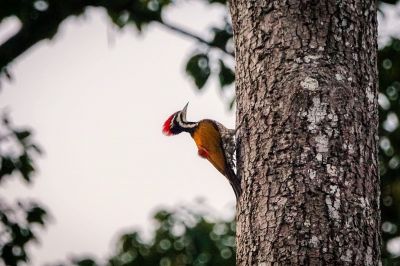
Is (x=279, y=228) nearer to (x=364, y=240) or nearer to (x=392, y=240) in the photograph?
(x=364, y=240)

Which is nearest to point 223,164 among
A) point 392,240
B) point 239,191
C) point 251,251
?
point 239,191

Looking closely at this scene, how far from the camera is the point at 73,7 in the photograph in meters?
6.64

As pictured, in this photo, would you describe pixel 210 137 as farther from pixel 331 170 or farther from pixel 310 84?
pixel 331 170

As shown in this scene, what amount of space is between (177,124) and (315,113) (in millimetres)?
3256

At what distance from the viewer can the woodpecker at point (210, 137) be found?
16.6 ft

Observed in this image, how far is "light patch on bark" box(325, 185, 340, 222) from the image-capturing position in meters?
2.93

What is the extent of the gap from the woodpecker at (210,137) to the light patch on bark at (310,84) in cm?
149

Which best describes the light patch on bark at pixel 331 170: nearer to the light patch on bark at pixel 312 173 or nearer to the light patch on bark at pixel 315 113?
the light patch on bark at pixel 312 173

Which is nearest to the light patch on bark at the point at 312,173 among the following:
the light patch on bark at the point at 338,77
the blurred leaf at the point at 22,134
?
the light patch on bark at the point at 338,77

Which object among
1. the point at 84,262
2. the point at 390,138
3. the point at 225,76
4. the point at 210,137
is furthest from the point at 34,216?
the point at 390,138

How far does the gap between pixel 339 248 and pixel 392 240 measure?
5112 mm

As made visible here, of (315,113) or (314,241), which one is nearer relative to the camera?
(314,241)

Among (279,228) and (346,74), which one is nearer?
(279,228)

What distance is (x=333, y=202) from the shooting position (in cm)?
295
